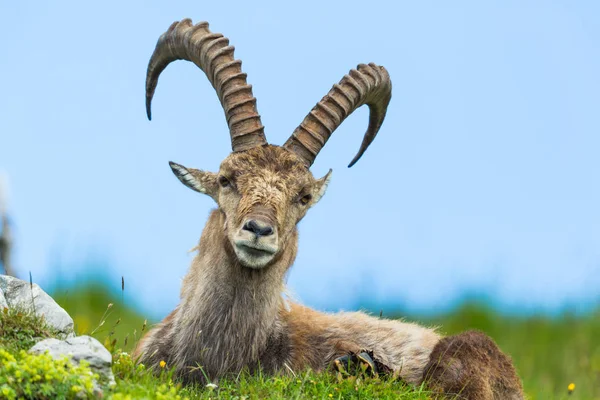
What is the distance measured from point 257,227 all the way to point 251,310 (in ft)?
5.42

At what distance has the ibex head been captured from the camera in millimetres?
9219

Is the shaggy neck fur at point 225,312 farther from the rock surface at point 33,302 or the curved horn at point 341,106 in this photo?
the rock surface at point 33,302

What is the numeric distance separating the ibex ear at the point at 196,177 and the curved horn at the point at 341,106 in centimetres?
98

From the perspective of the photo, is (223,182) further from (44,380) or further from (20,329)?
→ (44,380)

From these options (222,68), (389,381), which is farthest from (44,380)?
(222,68)

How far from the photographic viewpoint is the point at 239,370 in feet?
33.3

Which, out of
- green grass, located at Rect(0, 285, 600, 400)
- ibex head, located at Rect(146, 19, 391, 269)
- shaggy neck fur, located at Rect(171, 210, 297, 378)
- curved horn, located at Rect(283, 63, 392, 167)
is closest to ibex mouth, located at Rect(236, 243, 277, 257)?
ibex head, located at Rect(146, 19, 391, 269)

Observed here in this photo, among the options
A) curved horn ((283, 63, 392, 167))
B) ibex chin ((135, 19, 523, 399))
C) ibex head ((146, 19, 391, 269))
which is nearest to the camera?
ibex head ((146, 19, 391, 269))

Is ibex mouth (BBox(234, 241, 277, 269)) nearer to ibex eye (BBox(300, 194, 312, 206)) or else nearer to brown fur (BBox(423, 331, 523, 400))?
ibex eye (BBox(300, 194, 312, 206))

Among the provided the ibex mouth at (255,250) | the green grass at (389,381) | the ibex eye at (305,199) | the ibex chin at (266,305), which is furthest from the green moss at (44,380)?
the ibex eye at (305,199)

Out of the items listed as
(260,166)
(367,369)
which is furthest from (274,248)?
(367,369)

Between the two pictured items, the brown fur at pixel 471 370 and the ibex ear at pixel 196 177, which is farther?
the ibex ear at pixel 196 177

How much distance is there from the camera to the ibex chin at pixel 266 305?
32.7ft

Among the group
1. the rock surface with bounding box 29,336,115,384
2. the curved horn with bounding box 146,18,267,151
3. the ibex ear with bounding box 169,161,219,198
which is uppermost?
the curved horn with bounding box 146,18,267,151
